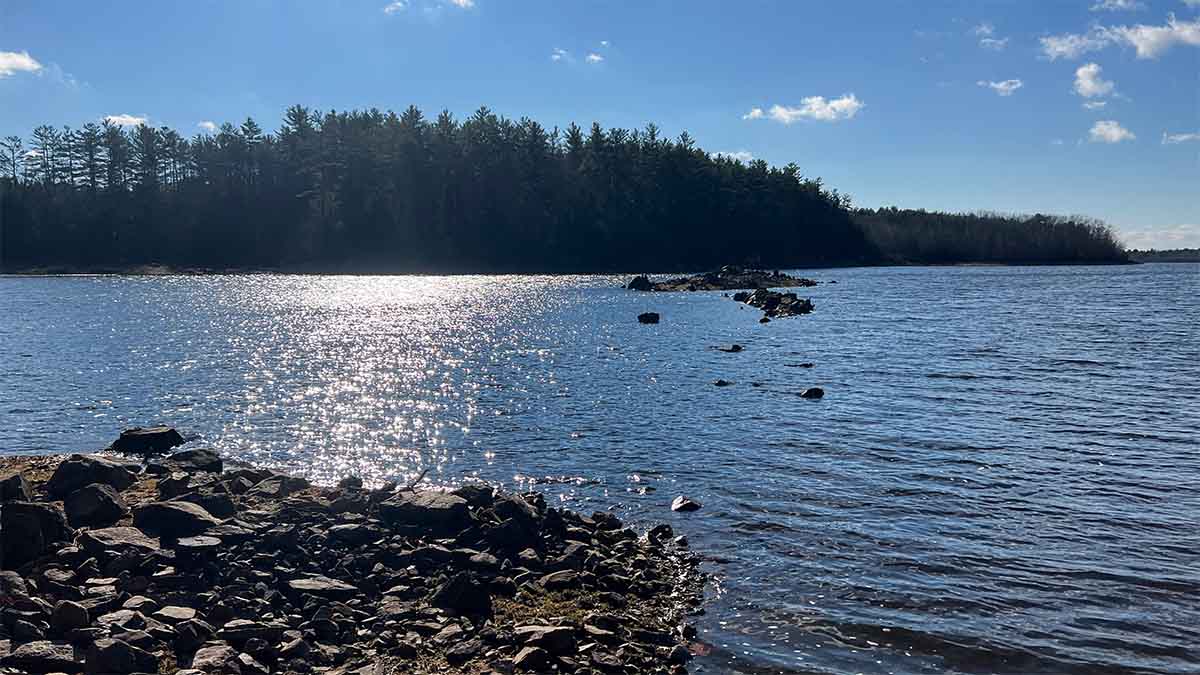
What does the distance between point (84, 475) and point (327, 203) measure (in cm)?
17608

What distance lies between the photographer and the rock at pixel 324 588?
45.5 feet

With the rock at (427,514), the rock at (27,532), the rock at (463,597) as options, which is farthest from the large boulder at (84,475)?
the rock at (463,597)

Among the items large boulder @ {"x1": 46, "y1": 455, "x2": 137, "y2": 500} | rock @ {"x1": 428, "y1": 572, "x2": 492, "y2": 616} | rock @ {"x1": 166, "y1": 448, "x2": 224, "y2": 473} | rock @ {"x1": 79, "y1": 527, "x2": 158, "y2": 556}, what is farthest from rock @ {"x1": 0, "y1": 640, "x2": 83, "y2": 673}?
rock @ {"x1": 166, "y1": 448, "x2": 224, "y2": 473}

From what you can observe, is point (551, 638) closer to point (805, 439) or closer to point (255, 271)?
point (805, 439)

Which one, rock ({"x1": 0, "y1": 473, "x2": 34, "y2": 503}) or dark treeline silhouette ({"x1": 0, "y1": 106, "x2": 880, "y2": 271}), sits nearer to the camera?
rock ({"x1": 0, "y1": 473, "x2": 34, "y2": 503})

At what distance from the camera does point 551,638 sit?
12500mm

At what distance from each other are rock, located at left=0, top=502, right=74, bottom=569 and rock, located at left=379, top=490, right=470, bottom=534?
6104 mm

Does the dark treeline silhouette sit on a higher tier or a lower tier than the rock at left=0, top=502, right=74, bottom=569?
higher

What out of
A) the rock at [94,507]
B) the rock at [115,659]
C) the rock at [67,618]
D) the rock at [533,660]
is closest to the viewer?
the rock at [115,659]

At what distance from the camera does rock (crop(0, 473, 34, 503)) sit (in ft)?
54.2

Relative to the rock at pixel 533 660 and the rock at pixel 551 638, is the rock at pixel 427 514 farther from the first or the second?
the rock at pixel 533 660

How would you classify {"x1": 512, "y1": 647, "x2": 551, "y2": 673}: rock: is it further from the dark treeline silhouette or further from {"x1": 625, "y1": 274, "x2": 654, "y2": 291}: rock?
the dark treeline silhouette

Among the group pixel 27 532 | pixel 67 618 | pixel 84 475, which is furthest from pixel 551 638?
pixel 84 475

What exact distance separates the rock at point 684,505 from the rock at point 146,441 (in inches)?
731
